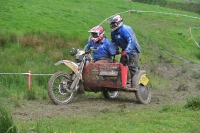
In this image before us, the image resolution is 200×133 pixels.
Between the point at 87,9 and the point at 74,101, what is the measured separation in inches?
774

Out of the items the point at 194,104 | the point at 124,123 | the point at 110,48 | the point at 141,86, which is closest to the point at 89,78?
the point at 110,48

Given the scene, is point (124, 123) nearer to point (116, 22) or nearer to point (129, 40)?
point (129, 40)

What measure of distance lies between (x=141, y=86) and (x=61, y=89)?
7.41 feet

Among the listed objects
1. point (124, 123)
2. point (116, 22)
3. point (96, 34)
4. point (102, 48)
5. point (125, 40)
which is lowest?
point (124, 123)

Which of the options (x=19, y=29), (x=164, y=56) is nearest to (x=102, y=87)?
(x=19, y=29)

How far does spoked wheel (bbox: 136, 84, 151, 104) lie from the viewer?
12.3 m

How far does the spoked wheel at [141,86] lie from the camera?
12312 mm

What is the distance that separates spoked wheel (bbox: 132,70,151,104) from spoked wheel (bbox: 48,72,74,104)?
1.69 m

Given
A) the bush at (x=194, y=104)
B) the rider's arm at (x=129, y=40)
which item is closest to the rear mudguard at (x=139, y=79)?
the rider's arm at (x=129, y=40)

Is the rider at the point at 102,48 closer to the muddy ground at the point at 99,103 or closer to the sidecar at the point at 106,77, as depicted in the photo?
the sidecar at the point at 106,77

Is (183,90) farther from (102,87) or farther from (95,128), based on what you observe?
(95,128)

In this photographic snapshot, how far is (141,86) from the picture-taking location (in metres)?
12.7

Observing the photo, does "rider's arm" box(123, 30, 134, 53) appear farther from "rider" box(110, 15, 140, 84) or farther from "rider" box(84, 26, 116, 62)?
"rider" box(84, 26, 116, 62)

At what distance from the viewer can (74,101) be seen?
12188 mm
